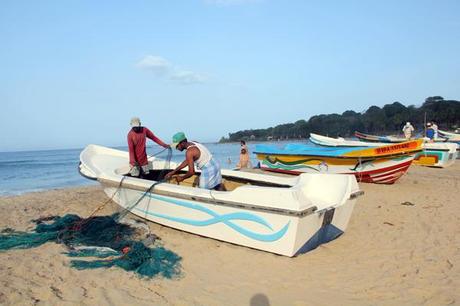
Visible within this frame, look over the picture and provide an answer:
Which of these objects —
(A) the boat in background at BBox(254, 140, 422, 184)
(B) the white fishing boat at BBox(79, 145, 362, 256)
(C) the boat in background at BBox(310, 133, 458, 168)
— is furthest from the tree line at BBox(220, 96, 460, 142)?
(B) the white fishing boat at BBox(79, 145, 362, 256)

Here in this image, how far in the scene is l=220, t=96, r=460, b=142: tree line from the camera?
160 ft

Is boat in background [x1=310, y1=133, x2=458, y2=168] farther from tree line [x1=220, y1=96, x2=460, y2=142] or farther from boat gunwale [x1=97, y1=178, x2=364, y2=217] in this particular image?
tree line [x1=220, y1=96, x2=460, y2=142]

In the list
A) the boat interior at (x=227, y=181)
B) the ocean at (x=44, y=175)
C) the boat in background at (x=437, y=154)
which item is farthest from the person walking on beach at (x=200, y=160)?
the boat in background at (x=437, y=154)

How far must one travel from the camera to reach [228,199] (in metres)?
4.68

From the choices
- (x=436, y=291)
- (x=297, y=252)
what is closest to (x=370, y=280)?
(x=436, y=291)

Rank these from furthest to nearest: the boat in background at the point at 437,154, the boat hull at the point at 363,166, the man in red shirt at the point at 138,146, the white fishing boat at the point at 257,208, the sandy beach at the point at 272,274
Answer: the boat in background at the point at 437,154, the boat hull at the point at 363,166, the man in red shirt at the point at 138,146, the white fishing boat at the point at 257,208, the sandy beach at the point at 272,274

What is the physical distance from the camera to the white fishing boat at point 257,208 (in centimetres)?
433

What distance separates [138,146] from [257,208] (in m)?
3.33

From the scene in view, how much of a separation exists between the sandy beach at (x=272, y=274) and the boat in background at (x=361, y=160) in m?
3.89

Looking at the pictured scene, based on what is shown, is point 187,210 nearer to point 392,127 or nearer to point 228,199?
point 228,199

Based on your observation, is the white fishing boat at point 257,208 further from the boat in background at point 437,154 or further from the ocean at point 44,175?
the boat in background at point 437,154

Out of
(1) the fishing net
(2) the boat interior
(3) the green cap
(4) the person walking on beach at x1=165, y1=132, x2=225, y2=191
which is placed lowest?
(1) the fishing net

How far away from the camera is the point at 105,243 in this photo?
4.98 metres

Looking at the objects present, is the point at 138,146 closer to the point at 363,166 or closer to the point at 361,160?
the point at 361,160
